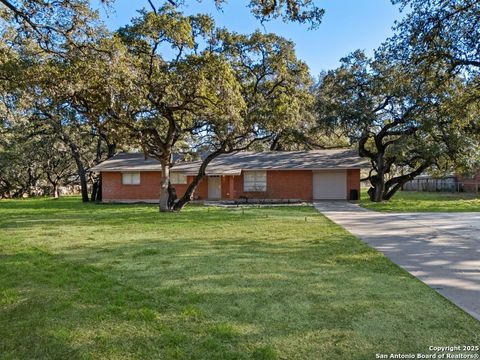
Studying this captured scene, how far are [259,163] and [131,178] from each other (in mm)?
9203

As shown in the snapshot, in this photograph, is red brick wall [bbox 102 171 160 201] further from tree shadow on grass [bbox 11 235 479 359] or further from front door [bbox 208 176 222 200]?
tree shadow on grass [bbox 11 235 479 359]

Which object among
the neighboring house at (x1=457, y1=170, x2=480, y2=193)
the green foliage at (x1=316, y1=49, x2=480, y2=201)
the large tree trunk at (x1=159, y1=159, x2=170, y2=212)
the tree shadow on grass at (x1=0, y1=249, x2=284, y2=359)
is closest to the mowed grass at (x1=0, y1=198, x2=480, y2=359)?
the tree shadow on grass at (x1=0, y1=249, x2=284, y2=359)

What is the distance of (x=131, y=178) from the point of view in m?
27.8

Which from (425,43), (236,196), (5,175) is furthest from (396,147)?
(5,175)

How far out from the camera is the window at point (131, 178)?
2766 cm

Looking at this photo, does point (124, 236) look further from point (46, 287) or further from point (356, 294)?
point (356, 294)

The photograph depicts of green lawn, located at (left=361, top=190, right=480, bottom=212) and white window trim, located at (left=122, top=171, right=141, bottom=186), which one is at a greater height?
white window trim, located at (left=122, top=171, right=141, bottom=186)

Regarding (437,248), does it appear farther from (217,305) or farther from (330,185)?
(330,185)

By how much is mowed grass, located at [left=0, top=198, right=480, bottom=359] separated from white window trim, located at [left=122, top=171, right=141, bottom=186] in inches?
777

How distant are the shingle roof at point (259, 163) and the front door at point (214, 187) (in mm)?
958

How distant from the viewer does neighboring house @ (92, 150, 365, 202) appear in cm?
2566

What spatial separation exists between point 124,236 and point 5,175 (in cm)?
3697

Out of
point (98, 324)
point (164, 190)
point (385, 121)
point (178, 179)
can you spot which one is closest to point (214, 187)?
point (178, 179)

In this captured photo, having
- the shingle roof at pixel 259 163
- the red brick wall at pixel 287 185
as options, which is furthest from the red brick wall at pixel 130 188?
the red brick wall at pixel 287 185
